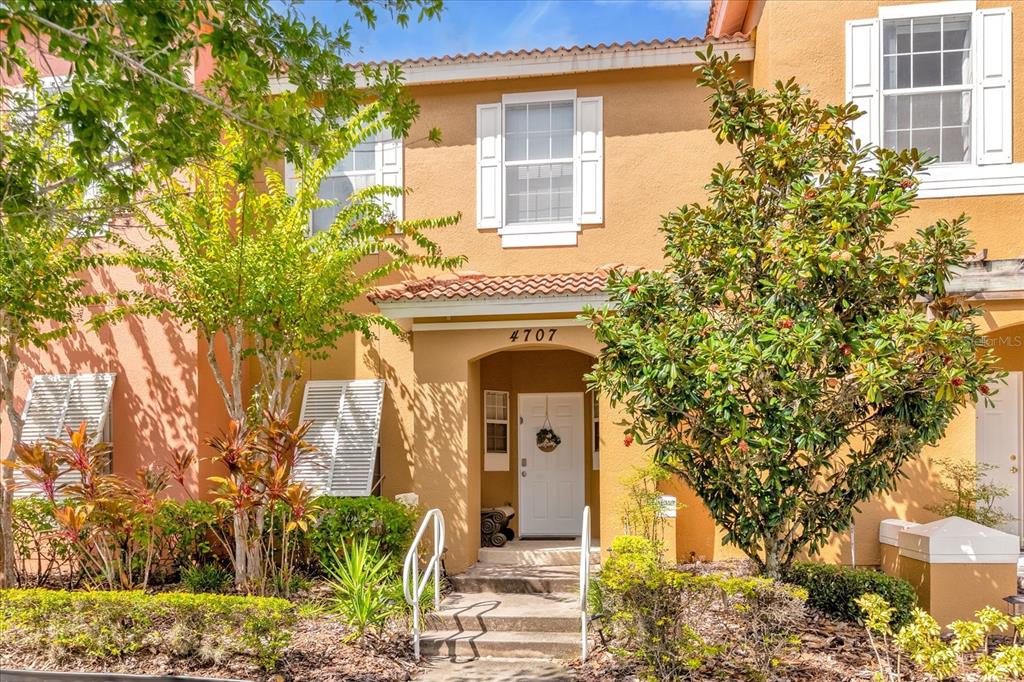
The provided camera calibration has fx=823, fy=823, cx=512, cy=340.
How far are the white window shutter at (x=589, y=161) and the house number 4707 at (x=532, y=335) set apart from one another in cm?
219

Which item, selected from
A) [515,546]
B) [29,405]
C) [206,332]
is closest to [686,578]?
[515,546]

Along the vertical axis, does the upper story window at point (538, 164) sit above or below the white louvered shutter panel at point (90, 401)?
above

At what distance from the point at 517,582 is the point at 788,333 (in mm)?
5280

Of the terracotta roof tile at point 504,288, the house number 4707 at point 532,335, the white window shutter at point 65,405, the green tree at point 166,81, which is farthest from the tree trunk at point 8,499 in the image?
the house number 4707 at point 532,335

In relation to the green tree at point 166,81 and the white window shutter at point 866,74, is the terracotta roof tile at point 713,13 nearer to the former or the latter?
the white window shutter at point 866,74

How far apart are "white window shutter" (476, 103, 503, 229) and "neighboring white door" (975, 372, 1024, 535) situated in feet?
25.6

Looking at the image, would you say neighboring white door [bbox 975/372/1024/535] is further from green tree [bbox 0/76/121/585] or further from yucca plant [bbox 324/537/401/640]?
green tree [bbox 0/76/121/585]

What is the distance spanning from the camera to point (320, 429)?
41.2 ft

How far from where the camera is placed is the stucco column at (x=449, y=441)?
11.6 m

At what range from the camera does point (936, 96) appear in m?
11.5

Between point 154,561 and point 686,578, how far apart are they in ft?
23.6

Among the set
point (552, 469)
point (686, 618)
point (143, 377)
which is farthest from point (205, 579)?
point (686, 618)

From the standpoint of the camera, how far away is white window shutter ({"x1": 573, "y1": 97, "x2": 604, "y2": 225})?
12844 mm

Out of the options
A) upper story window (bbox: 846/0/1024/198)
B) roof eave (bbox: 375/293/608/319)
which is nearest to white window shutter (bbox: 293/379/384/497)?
roof eave (bbox: 375/293/608/319)
